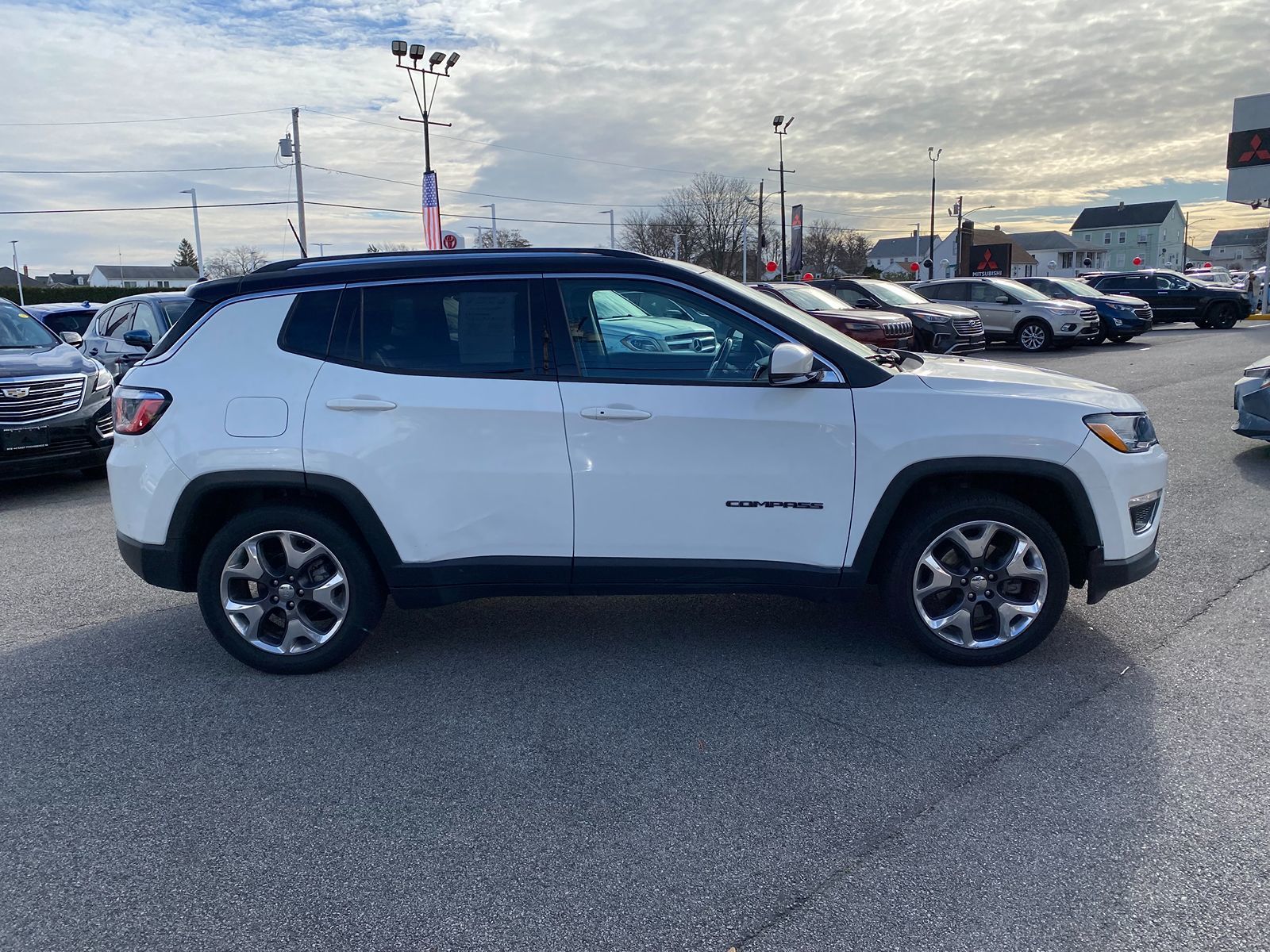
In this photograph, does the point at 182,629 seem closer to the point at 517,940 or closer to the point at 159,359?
the point at 159,359

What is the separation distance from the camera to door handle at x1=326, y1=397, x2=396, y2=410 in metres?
4.19

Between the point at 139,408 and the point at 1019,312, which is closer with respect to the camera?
the point at 139,408

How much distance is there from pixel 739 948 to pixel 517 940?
0.60 metres

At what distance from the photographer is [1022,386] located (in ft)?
14.1

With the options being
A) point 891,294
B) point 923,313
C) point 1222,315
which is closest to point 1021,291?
point 891,294

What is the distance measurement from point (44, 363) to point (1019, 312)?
18.6 metres

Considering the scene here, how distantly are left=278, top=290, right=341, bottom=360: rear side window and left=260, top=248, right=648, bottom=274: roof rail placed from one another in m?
0.16

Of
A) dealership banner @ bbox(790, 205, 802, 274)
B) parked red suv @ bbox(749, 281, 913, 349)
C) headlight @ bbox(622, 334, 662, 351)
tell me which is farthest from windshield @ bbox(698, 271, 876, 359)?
dealership banner @ bbox(790, 205, 802, 274)

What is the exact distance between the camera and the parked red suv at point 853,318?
15117 millimetres

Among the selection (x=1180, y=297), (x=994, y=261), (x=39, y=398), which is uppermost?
(x=994, y=261)

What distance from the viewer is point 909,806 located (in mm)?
3209

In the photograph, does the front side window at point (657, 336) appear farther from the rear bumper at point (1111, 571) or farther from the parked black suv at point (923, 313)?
the parked black suv at point (923, 313)

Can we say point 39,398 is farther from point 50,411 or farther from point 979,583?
point 979,583

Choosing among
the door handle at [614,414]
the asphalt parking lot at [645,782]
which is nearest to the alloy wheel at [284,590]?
the asphalt parking lot at [645,782]
